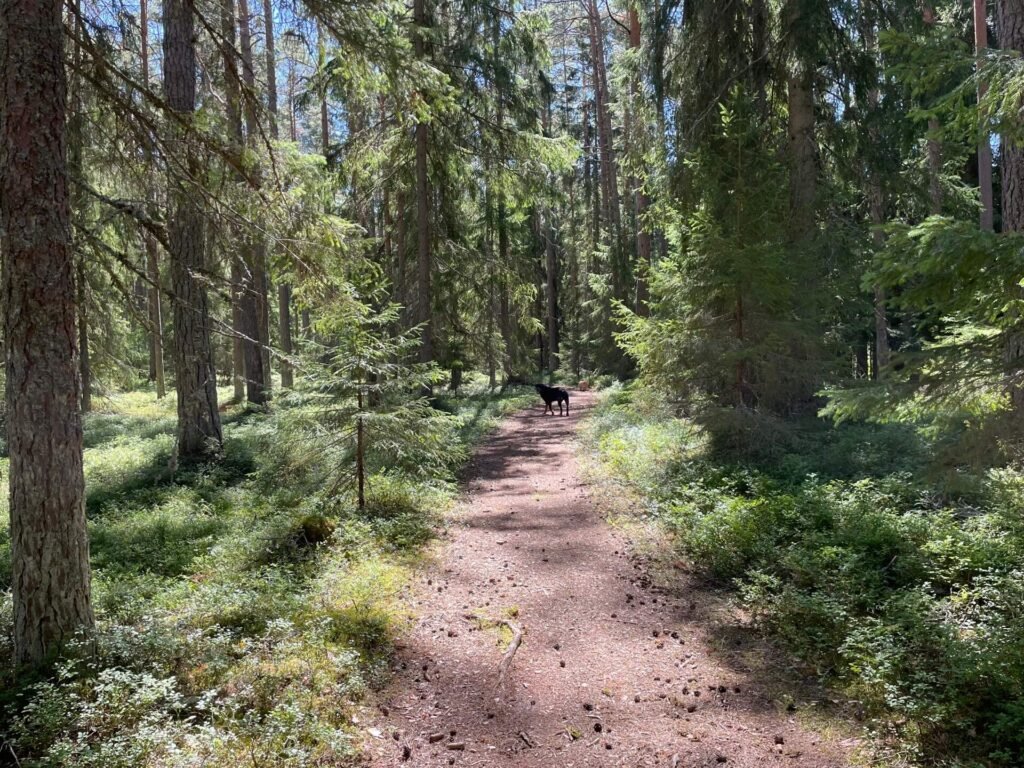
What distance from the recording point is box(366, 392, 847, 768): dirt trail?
3.74m

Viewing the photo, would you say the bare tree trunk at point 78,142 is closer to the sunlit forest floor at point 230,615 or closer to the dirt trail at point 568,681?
the sunlit forest floor at point 230,615

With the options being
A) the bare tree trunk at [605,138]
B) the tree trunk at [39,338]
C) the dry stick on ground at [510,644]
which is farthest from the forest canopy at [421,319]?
the bare tree trunk at [605,138]

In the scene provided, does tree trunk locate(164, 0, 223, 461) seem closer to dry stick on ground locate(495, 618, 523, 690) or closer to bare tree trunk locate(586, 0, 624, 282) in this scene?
dry stick on ground locate(495, 618, 523, 690)

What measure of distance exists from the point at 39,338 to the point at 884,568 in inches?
261

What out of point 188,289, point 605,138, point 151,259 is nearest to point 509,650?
point 151,259

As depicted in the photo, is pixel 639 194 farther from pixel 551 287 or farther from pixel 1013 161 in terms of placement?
pixel 551 287

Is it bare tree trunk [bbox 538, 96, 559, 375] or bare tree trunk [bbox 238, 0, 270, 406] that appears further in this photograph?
bare tree trunk [bbox 538, 96, 559, 375]

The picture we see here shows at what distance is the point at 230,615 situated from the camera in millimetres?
4934

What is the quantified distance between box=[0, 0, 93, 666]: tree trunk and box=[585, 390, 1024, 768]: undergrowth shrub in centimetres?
528

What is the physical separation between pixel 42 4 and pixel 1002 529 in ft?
27.5

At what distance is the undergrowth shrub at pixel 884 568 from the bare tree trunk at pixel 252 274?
5429mm

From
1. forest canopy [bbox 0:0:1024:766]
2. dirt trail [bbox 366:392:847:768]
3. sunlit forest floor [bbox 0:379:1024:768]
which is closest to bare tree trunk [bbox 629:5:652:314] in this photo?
forest canopy [bbox 0:0:1024:766]

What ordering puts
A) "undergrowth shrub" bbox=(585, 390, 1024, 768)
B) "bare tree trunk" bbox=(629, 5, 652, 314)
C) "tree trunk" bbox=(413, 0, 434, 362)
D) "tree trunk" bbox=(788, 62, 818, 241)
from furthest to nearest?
"tree trunk" bbox=(413, 0, 434, 362) → "bare tree trunk" bbox=(629, 5, 652, 314) → "tree trunk" bbox=(788, 62, 818, 241) → "undergrowth shrub" bbox=(585, 390, 1024, 768)

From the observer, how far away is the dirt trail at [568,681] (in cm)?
374
